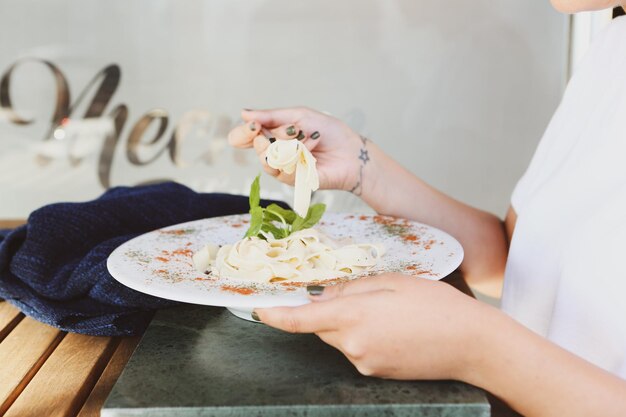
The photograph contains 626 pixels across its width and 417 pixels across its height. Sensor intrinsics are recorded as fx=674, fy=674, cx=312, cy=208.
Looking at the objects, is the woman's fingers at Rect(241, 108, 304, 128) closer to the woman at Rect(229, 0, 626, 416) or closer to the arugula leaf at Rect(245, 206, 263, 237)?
the woman at Rect(229, 0, 626, 416)

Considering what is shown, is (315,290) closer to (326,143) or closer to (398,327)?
(398,327)

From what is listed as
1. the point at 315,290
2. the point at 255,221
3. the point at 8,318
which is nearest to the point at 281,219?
the point at 255,221

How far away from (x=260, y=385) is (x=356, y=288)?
0.15 metres

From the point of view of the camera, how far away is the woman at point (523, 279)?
0.71 metres

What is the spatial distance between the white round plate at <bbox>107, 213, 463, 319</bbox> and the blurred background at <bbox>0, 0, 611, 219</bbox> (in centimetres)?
148

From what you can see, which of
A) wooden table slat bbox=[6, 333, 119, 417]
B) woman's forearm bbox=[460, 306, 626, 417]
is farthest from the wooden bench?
woman's forearm bbox=[460, 306, 626, 417]

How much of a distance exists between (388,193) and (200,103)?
1.53m

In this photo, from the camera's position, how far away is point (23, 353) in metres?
0.97

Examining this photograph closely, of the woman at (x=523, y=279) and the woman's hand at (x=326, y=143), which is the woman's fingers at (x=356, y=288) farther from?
the woman's hand at (x=326, y=143)

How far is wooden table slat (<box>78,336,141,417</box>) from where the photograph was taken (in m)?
0.80

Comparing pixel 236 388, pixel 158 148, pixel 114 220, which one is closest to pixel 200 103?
pixel 158 148

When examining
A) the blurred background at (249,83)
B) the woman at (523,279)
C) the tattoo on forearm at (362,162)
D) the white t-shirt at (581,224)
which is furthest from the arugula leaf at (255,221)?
the blurred background at (249,83)

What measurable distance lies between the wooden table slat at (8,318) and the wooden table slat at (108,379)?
0.20 metres

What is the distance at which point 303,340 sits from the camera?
86 cm
